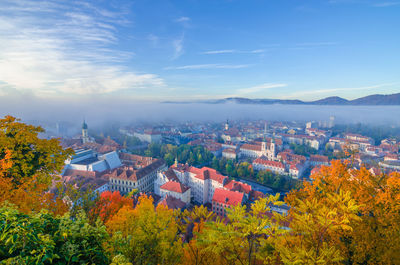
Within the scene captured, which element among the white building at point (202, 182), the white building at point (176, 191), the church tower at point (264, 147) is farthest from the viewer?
the church tower at point (264, 147)

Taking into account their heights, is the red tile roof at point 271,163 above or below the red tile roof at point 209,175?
below

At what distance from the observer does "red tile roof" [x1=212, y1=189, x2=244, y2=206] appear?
2856cm

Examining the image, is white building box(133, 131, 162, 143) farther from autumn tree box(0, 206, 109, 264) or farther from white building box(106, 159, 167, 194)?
autumn tree box(0, 206, 109, 264)

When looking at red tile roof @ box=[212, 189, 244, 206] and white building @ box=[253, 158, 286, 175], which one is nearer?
red tile roof @ box=[212, 189, 244, 206]

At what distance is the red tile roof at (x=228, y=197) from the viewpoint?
93.7ft

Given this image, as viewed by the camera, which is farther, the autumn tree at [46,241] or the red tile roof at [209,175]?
the red tile roof at [209,175]

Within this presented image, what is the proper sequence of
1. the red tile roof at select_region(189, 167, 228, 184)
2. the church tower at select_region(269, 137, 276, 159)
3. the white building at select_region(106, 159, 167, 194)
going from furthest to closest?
the church tower at select_region(269, 137, 276, 159) → the white building at select_region(106, 159, 167, 194) → the red tile roof at select_region(189, 167, 228, 184)

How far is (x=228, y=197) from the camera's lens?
29219 mm

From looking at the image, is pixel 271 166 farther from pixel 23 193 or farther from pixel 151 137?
pixel 151 137

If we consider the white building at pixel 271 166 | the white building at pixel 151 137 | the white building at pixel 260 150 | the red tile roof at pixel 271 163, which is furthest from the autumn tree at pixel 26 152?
the white building at pixel 151 137

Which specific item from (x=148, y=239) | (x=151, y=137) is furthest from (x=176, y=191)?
(x=151, y=137)

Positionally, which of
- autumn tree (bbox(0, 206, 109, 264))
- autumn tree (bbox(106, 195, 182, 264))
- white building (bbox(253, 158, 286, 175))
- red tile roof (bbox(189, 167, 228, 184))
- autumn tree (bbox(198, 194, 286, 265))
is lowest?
white building (bbox(253, 158, 286, 175))

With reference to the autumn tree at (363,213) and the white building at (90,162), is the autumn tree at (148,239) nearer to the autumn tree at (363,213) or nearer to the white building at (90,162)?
the autumn tree at (363,213)

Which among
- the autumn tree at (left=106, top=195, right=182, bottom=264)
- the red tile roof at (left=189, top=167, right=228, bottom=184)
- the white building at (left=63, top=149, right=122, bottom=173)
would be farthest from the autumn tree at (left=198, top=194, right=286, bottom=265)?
the white building at (left=63, top=149, right=122, bottom=173)
